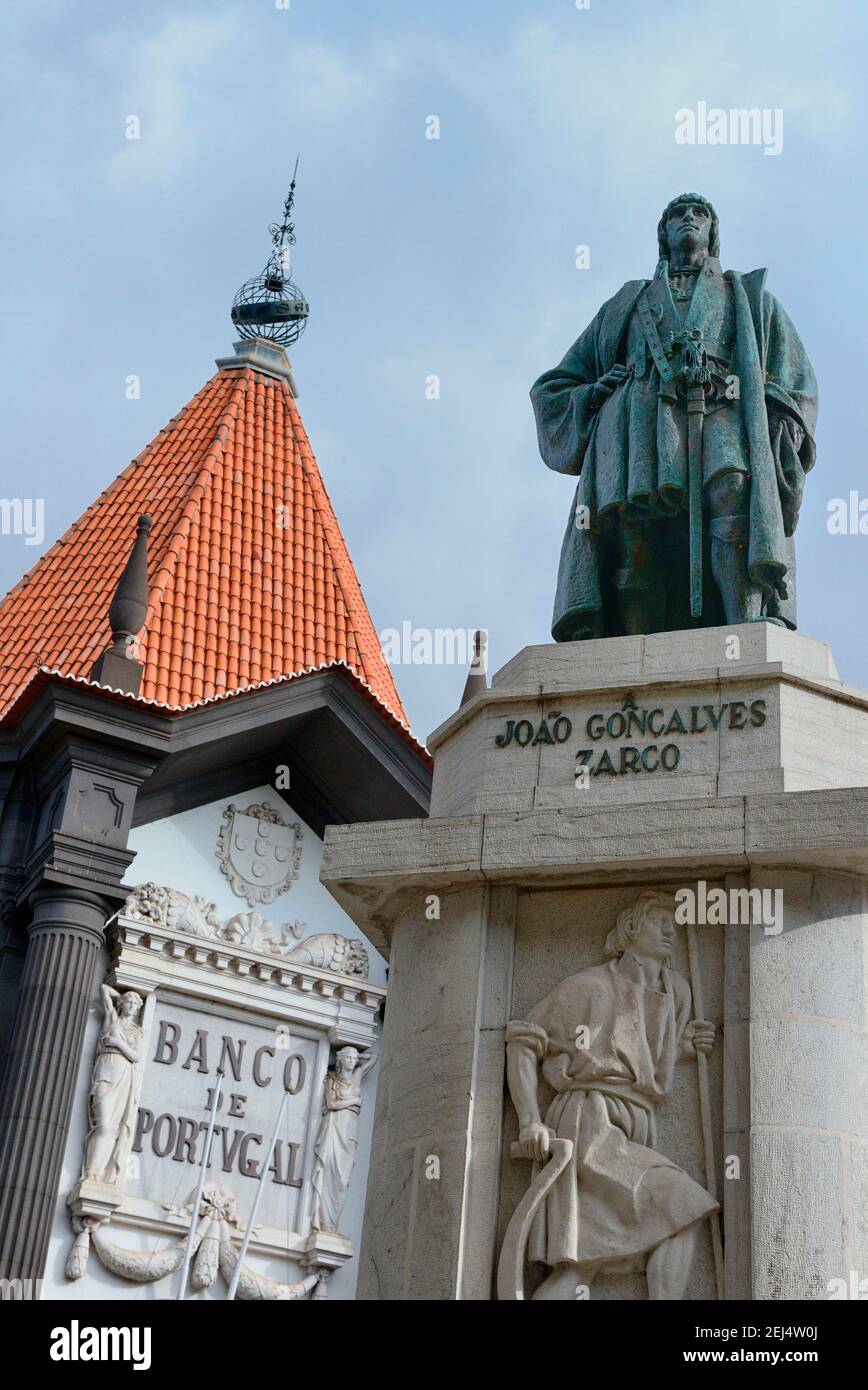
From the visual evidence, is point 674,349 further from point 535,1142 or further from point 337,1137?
point 337,1137

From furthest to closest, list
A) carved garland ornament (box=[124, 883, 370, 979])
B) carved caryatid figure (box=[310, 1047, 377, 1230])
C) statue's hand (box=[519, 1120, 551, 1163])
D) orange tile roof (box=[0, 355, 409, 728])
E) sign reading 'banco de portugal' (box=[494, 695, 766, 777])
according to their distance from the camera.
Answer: orange tile roof (box=[0, 355, 409, 728]) < carved garland ornament (box=[124, 883, 370, 979]) < carved caryatid figure (box=[310, 1047, 377, 1230]) < sign reading 'banco de portugal' (box=[494, 695, 766, 777]) < statue's hand (box=[519, 1120, 551, 1163])

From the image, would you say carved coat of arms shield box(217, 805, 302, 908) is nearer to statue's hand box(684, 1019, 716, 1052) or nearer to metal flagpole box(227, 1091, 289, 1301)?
metal flagpole box(227, 1091, 289, 1301)

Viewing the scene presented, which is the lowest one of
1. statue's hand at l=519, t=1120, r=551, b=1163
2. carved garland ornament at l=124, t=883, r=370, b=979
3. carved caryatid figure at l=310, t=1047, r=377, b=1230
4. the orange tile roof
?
statue's hand at l=519, t=1120, r=551, b=1163

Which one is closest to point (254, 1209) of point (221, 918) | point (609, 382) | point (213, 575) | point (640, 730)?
point (221, 918)

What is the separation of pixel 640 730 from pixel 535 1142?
6.95ft

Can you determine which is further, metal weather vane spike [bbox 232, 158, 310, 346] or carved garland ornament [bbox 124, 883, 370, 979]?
metal weather vane spike [bbox 232, 158, 310, 346]

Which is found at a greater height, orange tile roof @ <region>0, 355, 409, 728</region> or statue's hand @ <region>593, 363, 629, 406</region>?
orange tile roof @ <region>0, 355, 409, 728</region>

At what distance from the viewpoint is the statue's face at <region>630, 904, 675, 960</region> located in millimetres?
8586

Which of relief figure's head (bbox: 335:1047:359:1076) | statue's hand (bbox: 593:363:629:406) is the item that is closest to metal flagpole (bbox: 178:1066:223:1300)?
relief figure's head (bbox: 335:1047:359:1076)

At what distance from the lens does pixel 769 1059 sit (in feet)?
26.7

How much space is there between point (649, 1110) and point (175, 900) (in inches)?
454

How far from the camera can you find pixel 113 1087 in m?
17.9

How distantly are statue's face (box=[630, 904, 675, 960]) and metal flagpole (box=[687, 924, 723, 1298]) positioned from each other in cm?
9

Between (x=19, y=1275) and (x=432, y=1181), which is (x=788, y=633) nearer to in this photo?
(x=432, y=1181)
